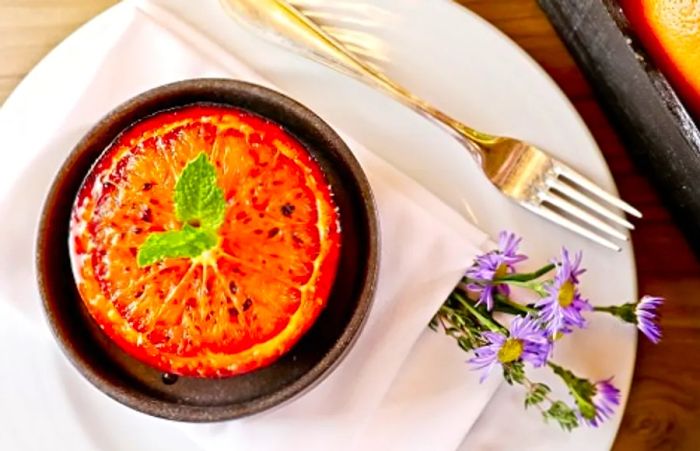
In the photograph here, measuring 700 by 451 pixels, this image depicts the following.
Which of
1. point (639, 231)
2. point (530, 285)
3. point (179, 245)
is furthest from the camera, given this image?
point (639, 231)

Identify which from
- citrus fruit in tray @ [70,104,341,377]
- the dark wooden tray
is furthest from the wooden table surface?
citrus fruit in tray @ [70,104,341,377]

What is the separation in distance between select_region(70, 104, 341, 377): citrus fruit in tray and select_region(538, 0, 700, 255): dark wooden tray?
0.92 feet

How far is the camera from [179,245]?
0.87m

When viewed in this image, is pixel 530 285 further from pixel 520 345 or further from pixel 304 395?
pixel 304 395

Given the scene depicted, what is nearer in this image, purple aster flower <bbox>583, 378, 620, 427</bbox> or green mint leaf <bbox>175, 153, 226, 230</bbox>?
green mint leaf <bbox>175, 153, 226, 230</bbox>

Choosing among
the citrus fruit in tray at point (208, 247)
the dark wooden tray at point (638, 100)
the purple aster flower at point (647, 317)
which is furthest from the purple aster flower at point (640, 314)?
the citrus fruit in tray at point (208, 247)

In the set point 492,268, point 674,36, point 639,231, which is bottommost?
point 492,268

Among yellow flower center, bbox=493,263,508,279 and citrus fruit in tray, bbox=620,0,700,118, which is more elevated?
citrus fruit in tray, bbox=620,0,700,118

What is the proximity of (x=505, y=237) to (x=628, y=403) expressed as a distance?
0.64 ft

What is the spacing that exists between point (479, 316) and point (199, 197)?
261mm

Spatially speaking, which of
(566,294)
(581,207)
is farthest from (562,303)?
(581,207)

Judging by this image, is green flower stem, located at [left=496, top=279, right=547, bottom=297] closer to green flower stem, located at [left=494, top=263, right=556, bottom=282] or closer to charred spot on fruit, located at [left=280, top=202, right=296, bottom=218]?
green flower stem, located at [left=494, top=263, right=556, bottom=282]

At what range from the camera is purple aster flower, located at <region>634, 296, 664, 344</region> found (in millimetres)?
971

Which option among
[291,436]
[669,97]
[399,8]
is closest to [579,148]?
[669,97]
